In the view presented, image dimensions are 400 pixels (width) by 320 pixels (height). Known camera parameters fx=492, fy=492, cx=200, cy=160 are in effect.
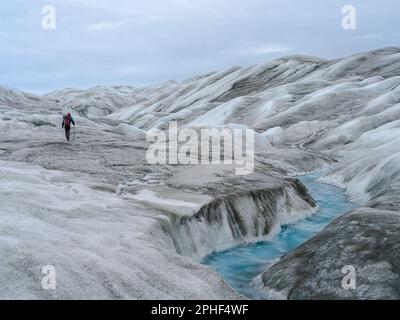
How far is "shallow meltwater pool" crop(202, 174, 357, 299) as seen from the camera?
12.3 meters

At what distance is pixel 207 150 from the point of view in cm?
2541

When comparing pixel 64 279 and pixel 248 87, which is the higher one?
pixel 248 87

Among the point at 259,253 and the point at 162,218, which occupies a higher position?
the point at 162,218

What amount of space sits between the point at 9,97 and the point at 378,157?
53775 mm

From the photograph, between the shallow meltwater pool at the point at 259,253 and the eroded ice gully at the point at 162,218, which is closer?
the eroded ice gully at the point at 162,218

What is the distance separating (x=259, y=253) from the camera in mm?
14406

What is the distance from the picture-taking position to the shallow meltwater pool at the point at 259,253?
40.5 ft

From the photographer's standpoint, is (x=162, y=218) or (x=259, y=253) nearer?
(x=162, y=218)

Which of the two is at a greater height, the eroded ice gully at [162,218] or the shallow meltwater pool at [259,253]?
the eroded ice gully at [162,218]

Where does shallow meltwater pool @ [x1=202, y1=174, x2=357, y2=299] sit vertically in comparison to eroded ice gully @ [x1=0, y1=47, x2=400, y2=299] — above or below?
below

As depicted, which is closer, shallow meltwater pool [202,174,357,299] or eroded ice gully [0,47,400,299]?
eroded ice gully [0,47,400,299]

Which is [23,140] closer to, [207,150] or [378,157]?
[207,150]
